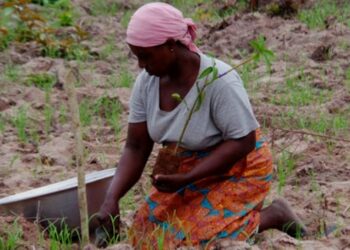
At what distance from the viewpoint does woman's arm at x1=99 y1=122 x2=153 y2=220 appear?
3.72 m

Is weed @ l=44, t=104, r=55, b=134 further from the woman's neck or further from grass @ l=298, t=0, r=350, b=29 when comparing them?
grass @ l=298, t=0, r=350, b=29

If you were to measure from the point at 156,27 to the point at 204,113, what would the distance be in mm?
400

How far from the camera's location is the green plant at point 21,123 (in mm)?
5488

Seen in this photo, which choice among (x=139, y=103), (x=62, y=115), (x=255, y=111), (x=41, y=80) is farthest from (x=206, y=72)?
(x=41, y=80)

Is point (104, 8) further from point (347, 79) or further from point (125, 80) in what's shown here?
point (347, 79)

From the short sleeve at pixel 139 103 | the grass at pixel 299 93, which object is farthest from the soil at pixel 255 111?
the short sleeve at pixel 139 103

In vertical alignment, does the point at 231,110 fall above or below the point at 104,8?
above

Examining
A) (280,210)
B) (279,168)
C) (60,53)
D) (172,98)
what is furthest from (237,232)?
(60,53)

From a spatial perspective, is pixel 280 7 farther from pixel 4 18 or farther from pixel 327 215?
pixel 327 215

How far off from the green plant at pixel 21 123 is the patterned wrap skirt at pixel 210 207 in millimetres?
1913

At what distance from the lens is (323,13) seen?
343 inches

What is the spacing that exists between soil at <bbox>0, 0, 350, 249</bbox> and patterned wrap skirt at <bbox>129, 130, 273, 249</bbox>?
0.14m

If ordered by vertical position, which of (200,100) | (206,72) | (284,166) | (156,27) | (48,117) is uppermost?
(156,27)

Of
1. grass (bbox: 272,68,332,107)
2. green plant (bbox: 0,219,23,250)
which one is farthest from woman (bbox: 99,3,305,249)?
grass (bbox: 272,68,332,107)
